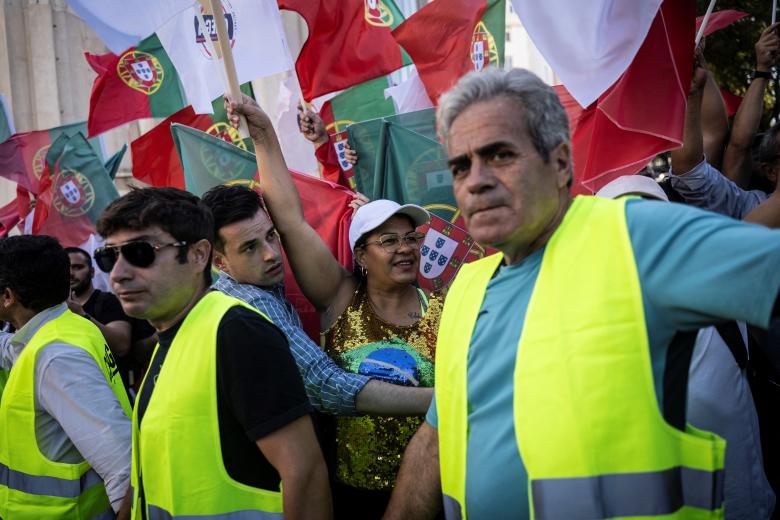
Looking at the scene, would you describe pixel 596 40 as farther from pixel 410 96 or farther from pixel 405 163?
pixel 410 96

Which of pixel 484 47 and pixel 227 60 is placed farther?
pixel 484 47

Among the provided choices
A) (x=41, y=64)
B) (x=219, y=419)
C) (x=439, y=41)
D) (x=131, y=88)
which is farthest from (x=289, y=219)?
(x=41, y=64)

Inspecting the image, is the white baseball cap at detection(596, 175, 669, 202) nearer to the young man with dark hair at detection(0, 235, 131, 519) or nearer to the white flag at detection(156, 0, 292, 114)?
the young man with dark hair at detection(0, 235, 131, 519)

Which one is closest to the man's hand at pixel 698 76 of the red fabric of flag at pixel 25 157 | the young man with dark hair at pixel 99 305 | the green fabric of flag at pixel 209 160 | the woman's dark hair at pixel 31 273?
the green fabric of flag at pixel 209 160

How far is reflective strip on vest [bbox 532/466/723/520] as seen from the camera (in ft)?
5.07

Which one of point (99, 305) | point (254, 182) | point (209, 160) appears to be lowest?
point (99, 305)

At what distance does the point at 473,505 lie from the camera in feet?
5.93

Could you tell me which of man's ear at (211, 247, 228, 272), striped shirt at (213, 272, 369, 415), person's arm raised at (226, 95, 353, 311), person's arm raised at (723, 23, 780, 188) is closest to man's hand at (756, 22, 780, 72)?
person's arm raised at (723, 23, 780, 188)

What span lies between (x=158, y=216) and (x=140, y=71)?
15.7 ft

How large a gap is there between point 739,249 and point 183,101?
256 inches

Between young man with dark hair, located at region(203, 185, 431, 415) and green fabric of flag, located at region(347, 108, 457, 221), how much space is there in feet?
3.99

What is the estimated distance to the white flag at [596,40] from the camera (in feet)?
10.2

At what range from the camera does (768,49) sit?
431cm

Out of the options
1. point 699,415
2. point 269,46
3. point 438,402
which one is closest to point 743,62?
point 269,46
